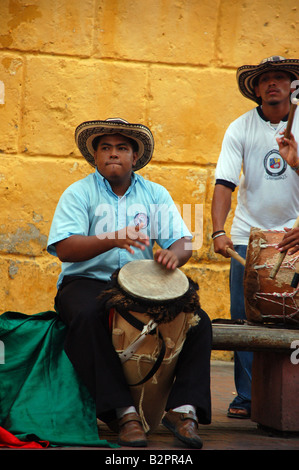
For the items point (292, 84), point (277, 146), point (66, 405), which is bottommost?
point (66, 405)

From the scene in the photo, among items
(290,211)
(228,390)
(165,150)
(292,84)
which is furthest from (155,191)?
(165,150)

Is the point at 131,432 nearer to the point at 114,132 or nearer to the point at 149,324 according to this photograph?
the point at 149,324

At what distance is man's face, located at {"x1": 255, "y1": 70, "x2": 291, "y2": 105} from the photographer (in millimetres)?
4215

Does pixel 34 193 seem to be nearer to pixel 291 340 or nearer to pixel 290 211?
pixel 290 211

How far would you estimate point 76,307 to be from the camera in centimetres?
321

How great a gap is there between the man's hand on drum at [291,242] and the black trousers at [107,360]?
610 millimetres

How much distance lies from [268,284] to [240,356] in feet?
2.17

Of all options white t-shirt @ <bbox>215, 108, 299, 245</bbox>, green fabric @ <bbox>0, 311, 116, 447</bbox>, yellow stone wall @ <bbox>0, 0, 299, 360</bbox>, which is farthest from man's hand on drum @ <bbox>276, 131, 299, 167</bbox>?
yellow stone wall @ <bbox>0, 0, 299, 360</bbox>

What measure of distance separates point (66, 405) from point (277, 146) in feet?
6.74

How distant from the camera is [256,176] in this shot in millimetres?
4203

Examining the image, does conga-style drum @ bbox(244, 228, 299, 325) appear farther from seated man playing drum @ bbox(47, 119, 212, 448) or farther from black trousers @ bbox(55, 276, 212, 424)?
black trousers @ bbox(55, 276, 212, 424)

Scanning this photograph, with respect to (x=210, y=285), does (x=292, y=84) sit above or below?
above

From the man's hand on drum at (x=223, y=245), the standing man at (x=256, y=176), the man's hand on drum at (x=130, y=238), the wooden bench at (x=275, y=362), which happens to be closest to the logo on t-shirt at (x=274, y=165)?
the standing man at (x=256, y=176)

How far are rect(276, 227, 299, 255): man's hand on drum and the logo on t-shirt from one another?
2.17 ft
